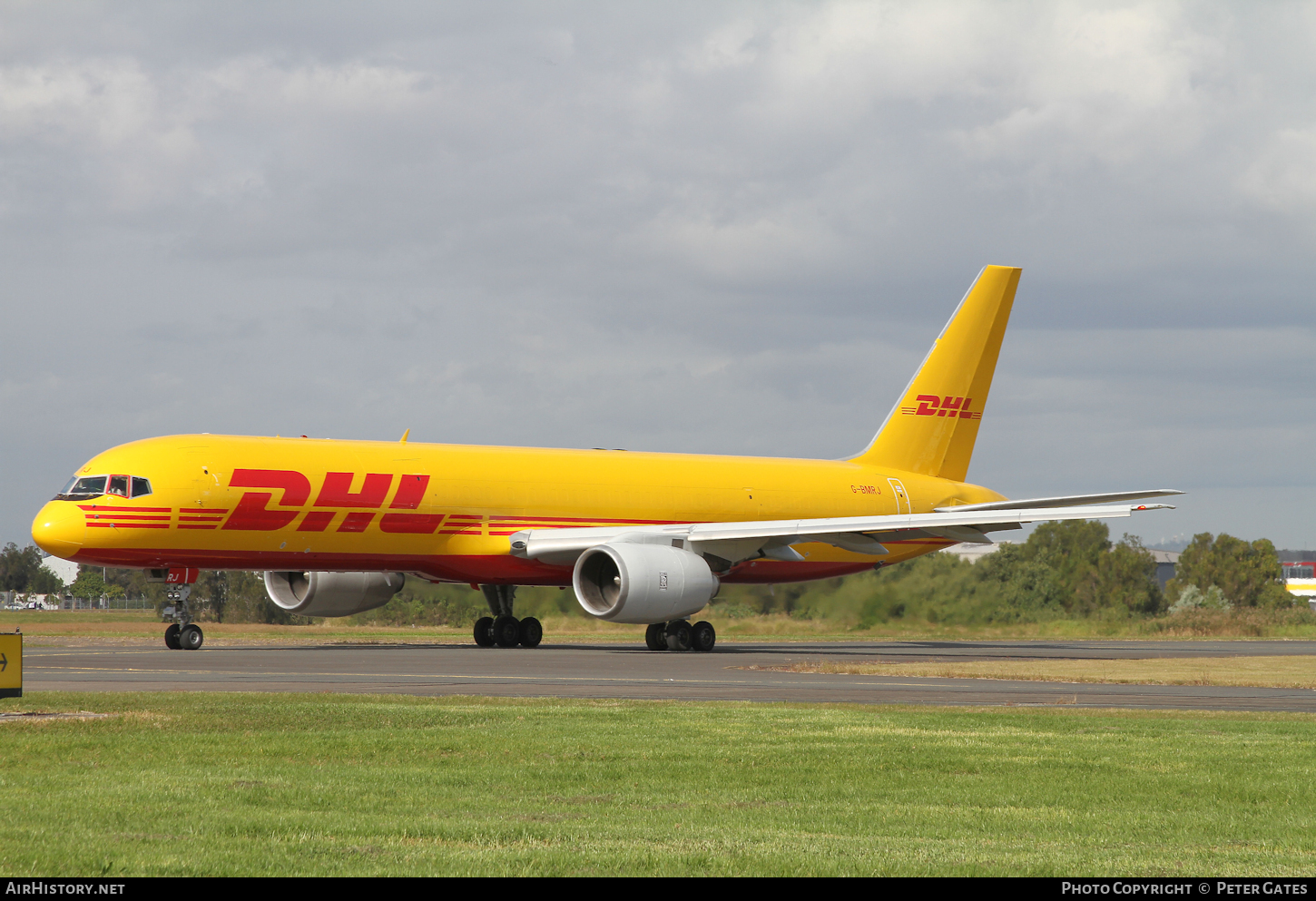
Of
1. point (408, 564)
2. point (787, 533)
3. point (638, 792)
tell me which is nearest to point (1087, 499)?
point (787, 533)

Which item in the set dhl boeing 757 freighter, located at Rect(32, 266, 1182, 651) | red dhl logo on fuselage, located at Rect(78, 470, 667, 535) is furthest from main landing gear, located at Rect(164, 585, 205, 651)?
red dhl logo on fuselage, located at Rect(78, 470, 667, 535)

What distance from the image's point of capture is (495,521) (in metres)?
33.8

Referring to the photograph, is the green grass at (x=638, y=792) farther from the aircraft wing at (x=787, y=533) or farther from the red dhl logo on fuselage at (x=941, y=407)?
the red dhl logo on fuselage at (x=941, y=407)

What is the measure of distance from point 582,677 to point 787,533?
10099mm

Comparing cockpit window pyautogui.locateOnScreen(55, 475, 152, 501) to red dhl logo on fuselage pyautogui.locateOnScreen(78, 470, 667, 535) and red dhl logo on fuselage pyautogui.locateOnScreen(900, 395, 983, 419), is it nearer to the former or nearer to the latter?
red dhl logo on fuselage pyautogui.locateOnScreen(78, 470, 667, 535)

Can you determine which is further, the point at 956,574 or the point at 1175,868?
the point at 956,574

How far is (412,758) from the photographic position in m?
12.1

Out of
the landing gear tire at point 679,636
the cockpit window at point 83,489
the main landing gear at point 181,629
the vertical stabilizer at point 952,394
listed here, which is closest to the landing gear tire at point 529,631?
the landing gear tire at point 679,636

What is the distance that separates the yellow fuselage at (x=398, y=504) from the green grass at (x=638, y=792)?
47.4 feet

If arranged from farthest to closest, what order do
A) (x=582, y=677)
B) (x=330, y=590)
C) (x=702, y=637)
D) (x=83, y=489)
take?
(x=330, y=590), (x=702, y=637), (x=83, y=489), (x=582, y=677)

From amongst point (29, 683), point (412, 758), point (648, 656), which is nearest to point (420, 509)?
point (648, 656)

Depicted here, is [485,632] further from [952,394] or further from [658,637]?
[952,394]

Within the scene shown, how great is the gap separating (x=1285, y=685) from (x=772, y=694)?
352 inches
